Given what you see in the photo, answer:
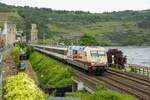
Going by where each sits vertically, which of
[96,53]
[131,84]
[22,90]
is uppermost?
[22,90]

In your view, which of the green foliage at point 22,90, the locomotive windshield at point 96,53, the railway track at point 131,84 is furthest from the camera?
the locomotive windshield at point 96,53

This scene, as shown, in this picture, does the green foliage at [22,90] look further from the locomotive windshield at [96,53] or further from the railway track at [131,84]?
the locomotive windshield at [96,53]

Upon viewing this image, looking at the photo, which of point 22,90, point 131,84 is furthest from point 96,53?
point 22,90

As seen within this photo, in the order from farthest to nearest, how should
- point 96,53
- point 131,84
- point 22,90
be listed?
1. point 96,53
2. point 131,84
3. point 22,90

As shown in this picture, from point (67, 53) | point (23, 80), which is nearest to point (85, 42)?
point (67, 53)

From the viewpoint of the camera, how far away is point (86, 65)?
50406 mm

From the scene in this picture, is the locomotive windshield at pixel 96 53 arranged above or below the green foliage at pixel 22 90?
below

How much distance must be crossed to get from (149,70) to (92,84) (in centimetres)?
1278

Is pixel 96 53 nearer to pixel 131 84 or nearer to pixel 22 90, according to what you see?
pixel 131 84

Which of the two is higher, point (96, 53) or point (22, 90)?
point (22, 90)

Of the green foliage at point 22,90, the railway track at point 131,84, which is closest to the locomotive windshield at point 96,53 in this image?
the railway track at point 131,84

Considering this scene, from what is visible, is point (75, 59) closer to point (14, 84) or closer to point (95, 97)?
point (95, 97)

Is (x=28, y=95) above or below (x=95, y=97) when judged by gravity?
above

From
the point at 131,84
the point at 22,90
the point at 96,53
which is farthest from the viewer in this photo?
the point at 96,53
